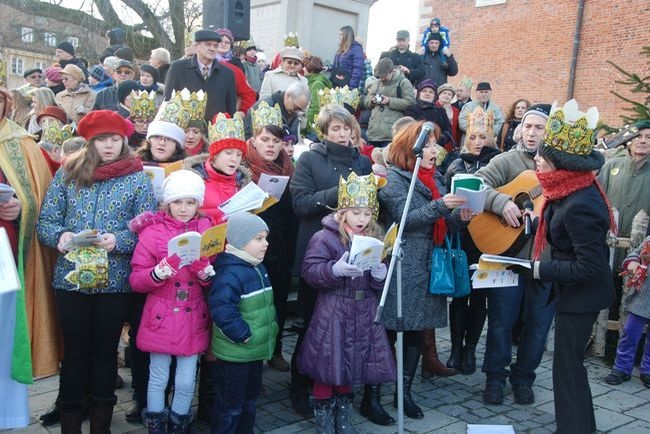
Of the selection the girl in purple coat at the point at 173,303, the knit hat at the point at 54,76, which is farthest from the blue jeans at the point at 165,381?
the knit hat at the point at 54,76

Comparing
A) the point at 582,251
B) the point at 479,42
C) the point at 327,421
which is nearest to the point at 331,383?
the point at 327,421

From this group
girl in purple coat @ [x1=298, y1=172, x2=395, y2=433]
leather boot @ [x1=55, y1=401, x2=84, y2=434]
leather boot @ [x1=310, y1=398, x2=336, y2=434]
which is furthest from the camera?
leather boot @ [x1=310, y1=398, x2=336, y2=434]

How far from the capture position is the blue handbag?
501 centimetres

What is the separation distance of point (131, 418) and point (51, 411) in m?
0.56

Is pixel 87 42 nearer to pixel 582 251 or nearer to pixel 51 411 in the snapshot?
pixel 51 411

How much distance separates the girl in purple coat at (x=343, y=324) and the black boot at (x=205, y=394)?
71cm

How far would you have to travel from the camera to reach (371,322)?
4.53 meters

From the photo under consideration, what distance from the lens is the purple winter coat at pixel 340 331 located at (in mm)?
4434

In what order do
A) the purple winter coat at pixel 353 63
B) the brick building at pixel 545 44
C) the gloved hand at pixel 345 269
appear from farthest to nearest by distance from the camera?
the brick building at pixel 545 44 < the purple winter coat at pixel 353 63 < the gloved hand at pixel 345 269

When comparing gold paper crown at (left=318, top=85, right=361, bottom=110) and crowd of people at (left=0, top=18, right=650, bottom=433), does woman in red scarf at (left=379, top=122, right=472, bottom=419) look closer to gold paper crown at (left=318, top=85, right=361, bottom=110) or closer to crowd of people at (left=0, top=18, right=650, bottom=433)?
crowd of people at (left=0, top=18, right=650, bottom=433)

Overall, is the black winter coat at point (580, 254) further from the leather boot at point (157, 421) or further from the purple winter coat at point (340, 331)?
the leather boot at point (157, 421)

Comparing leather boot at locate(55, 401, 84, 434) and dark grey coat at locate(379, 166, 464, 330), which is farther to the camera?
dark grey coat at locate(379, 166, 464, 330)

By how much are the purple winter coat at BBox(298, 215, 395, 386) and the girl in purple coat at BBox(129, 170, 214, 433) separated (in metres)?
0.77

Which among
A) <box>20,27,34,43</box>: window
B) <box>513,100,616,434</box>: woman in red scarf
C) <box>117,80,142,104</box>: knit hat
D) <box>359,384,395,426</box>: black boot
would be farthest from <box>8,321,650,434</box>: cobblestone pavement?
<box>20,27,34,43</box>: window
